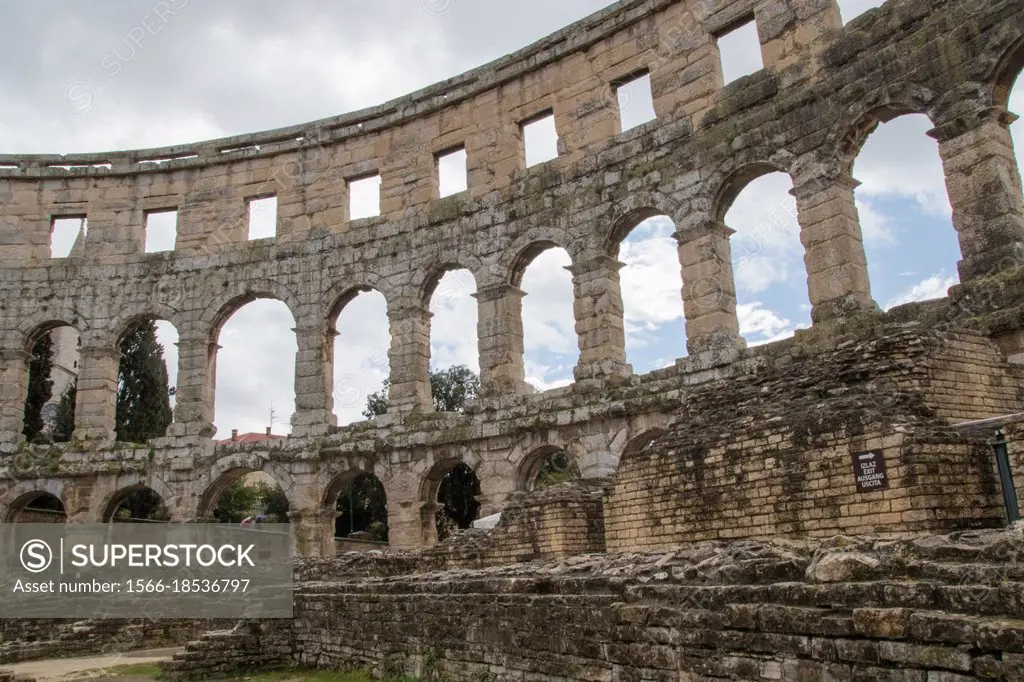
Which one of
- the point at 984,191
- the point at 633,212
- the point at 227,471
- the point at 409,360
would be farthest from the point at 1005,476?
the point at 227,471

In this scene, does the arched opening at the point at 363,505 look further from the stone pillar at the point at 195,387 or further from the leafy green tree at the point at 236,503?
the stone pillar at the point at 195,387

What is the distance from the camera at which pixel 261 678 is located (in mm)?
10180

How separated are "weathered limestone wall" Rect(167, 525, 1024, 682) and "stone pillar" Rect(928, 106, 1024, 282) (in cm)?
752

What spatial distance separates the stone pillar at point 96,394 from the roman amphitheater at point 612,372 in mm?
77

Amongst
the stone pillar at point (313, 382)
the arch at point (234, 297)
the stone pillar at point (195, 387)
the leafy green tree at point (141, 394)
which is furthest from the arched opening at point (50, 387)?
the stone pillar at point (313, 382)

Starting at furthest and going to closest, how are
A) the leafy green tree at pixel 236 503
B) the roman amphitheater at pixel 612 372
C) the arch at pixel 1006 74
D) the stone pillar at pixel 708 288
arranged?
the leafy green tree at pixel 236 503 → the stone pillar at pixel 708 288 → the arch at pixel 1006 74 → the roman amphitheater at pixel 612 372

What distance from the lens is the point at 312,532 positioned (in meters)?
18.9

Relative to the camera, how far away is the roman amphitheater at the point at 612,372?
215 inches

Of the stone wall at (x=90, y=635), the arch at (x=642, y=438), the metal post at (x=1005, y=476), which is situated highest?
the arch at (x=642, y=438)

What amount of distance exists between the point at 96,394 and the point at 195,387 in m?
2.58

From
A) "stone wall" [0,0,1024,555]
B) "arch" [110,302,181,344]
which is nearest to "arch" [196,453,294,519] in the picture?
"stone wall" [0,0,1024,555]

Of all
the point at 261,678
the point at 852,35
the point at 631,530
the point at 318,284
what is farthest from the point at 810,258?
the point at 318,284

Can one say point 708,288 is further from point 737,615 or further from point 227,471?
point 227,471

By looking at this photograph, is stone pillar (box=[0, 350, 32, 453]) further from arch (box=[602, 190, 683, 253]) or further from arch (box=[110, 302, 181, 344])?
arch (box=[602, 190, 683, 253])
